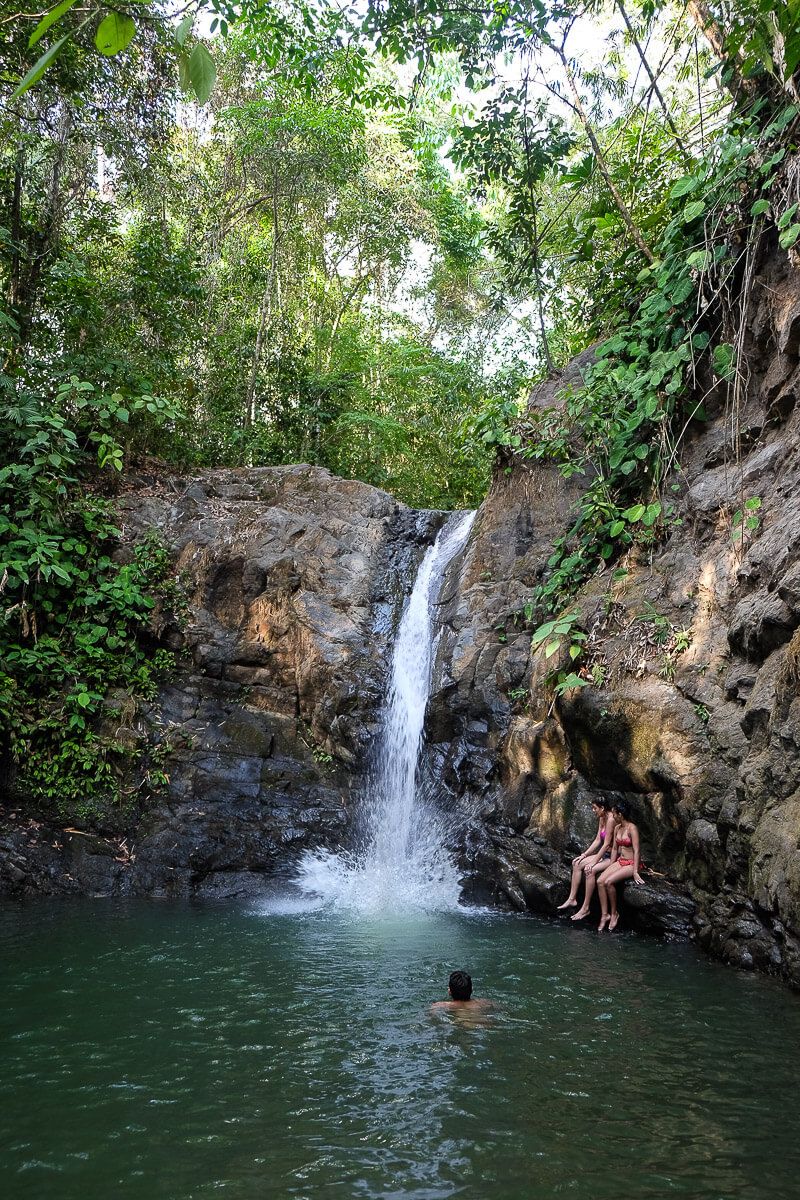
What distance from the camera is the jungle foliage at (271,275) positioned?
8.73 metres

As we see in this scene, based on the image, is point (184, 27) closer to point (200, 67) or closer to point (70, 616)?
point (200, 67)

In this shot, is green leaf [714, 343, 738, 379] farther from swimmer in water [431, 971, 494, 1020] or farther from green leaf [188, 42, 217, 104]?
green leaf [188, 42, 217, 104]

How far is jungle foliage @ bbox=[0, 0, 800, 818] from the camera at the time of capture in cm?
873

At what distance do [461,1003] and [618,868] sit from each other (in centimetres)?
281

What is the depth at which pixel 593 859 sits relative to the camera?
7.68 m

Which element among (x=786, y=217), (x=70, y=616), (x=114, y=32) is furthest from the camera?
(x=70, y=616)

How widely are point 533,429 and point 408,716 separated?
3.98 meters

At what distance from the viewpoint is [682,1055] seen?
172 inches

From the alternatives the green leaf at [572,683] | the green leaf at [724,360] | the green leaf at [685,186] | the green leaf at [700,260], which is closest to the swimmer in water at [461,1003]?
the green leaf at [572,683]

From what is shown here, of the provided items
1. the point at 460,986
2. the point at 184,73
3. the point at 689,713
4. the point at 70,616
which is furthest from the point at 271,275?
the point at 184,73

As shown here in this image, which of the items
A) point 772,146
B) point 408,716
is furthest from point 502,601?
point 772,146

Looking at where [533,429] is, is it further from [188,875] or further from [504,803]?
[188,875]

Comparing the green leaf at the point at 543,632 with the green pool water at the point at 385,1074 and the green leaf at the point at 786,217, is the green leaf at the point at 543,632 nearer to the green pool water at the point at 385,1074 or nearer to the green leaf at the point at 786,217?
the green pool water at the point at 385,1074

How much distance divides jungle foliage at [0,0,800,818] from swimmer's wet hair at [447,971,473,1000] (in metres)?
4.98
